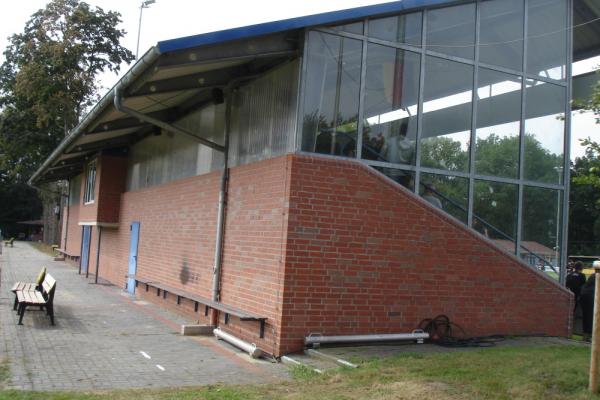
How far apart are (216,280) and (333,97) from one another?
12.7 ft

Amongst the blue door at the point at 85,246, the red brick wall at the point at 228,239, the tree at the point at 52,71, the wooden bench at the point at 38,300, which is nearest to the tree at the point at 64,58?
the tree at the point at 52,71

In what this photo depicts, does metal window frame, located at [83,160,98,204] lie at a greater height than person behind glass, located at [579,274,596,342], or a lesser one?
greater

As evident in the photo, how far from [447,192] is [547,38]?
4.00 metres

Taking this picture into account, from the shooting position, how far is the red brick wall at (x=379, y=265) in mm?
8539

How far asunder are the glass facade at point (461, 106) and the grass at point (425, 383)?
3133mm

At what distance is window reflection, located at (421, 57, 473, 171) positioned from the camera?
1005cm

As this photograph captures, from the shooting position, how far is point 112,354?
8719 millimetres

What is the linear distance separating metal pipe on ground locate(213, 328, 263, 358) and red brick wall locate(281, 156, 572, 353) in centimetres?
59

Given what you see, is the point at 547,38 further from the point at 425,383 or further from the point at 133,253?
the point at 133,253

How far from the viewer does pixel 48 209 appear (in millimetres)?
54312

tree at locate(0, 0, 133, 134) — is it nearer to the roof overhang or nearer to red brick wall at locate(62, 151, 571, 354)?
the roof overhang

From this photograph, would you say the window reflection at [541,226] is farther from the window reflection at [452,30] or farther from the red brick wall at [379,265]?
the window reflection at [452,30]

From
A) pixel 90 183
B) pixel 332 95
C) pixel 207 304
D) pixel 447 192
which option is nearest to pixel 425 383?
pixel 447 192

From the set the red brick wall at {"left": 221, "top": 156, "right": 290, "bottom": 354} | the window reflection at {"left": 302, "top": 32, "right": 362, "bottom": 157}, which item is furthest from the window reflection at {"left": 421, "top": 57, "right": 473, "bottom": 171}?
the red brick wall at {"left": 221, "top": 156, "right": 290, "bottom": 354}
